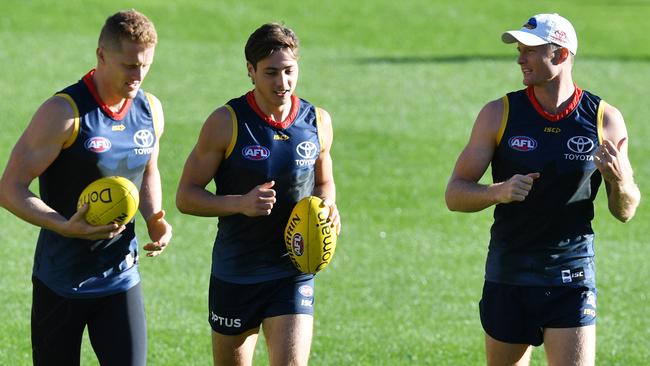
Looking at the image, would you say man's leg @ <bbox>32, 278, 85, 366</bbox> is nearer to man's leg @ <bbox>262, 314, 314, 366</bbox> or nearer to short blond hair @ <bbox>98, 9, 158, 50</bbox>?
man's leg @ <bbox>262, 314, 314, 366</bbox>

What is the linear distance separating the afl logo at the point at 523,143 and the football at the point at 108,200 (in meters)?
2.23

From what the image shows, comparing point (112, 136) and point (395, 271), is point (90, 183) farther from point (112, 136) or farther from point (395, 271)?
point (395, 271)

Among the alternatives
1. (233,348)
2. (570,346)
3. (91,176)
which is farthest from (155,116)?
(570,346)

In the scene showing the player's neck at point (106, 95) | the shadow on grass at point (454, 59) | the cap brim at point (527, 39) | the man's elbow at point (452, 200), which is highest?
the shadow on grass at point (454, 59)

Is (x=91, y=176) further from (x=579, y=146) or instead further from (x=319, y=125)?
(x=579, y=146)

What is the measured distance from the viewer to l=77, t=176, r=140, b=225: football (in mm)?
6656

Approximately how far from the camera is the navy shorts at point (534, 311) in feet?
24.3

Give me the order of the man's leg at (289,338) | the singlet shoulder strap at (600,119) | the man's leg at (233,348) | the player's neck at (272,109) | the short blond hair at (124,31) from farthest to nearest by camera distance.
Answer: the man's leg at (233,348) → the player's neck at (272,109) → the singlet shoulder strap at (600,119) → the man's leg at (289,338) → the short blond hair at (124,31)

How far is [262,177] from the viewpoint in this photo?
7445 millimetres

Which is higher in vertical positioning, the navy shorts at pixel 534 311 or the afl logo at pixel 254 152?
the afl logo at pixel 254 152

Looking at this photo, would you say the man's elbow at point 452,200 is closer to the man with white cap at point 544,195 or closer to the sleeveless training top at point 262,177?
the man with white cap at point 544,195

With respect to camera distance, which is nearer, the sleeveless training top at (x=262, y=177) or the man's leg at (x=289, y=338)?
the man's leg at (x=289, y=338)

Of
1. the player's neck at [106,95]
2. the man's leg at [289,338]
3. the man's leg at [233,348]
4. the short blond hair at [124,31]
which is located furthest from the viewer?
the man's leg at [233,348]

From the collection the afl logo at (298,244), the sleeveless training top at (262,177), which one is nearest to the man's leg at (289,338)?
the sleeveless training top at (262,177)
